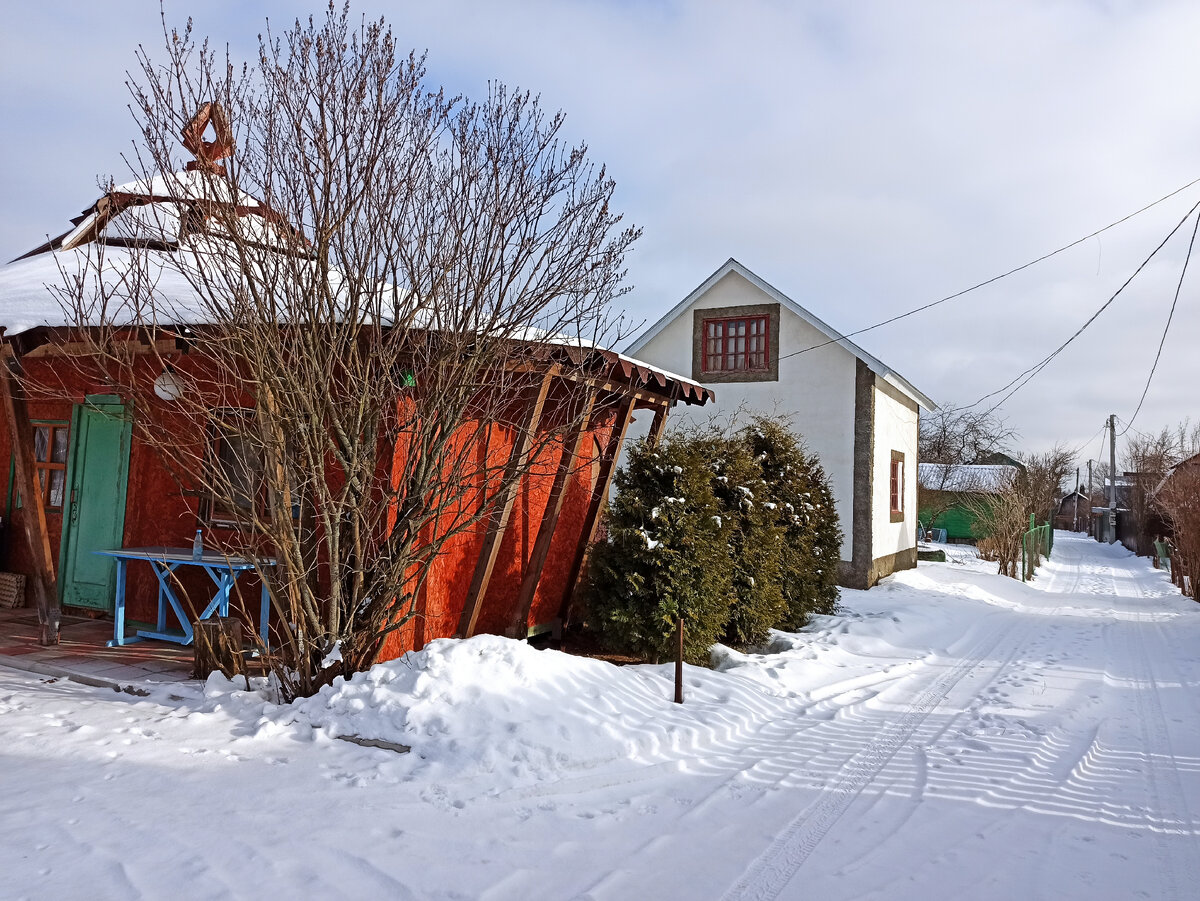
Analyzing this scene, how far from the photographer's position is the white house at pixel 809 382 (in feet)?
46.6

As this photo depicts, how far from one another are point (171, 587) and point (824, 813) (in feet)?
19.8

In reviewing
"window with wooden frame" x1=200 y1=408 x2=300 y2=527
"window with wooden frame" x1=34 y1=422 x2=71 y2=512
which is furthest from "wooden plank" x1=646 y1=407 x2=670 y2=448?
"window with wooden frame" x1=34 y1=422 x2=71 y2=512

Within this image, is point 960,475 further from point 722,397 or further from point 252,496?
point 252,496

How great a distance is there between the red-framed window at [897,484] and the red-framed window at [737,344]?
148 inches

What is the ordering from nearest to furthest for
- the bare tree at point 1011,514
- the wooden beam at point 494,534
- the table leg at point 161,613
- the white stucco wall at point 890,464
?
the wooden beam at point 494,534, the table leg at point 161,613, the white stucco wall at point 890,464, the bare tree at point 1011,514

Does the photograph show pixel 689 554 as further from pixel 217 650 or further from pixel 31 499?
pixel 31 499

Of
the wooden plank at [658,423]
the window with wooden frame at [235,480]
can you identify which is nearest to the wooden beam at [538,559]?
the wooden plank at [658,423]

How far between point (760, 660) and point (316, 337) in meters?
5.31

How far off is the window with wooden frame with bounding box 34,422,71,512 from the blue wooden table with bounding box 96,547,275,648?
1819 mm

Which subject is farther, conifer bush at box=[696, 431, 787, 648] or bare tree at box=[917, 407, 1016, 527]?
bare tree at box=[917, 407, 1016, 527]

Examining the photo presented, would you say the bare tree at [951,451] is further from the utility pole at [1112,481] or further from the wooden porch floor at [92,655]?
the wooden porch floor at [92,655]

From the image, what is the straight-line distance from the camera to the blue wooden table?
252 inches

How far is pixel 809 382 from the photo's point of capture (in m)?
14.7

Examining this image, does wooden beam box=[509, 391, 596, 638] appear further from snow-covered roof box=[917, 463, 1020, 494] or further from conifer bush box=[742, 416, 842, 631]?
snow-covered roof box=[917, 463, 1020, 494]
